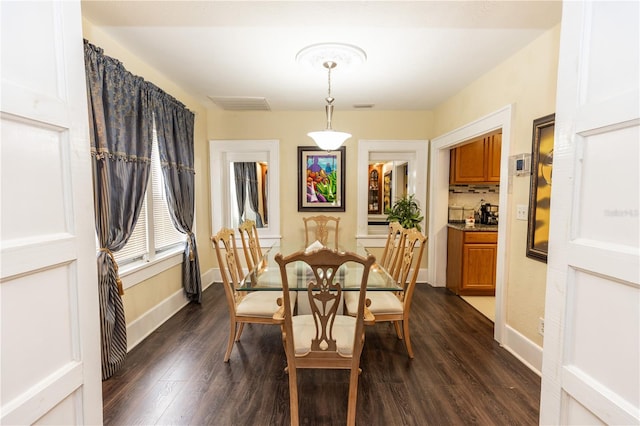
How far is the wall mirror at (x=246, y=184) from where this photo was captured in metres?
4.10

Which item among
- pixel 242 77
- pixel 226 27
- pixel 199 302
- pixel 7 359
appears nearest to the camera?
pixel 7 359

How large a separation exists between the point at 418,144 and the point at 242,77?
8.35 feet

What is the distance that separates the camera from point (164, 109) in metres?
2.90

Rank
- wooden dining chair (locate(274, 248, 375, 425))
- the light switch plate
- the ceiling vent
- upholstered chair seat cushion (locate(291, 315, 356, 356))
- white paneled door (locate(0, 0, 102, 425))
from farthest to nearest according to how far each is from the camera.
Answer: the ceiling vent, the light switch plate, upholstered chair seat cushion (locate(291, 315, 356, 356)), wooden dining chair (locate(274, 248, 375, 425)), white paneled door (locate(0, 0, 102, 425))

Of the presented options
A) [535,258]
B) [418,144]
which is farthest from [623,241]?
[418,144]

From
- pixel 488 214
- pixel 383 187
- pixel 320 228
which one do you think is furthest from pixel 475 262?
pixel 320 228

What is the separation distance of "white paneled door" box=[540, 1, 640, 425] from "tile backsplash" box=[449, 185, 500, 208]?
11.7 ft

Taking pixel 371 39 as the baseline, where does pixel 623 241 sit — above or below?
below

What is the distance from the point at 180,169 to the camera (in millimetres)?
3215

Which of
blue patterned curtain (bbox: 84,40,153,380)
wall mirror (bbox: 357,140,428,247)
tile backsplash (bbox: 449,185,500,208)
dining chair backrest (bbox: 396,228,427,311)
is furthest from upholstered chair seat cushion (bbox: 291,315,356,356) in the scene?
tile backsplash (bbox: 449,185,500,208)

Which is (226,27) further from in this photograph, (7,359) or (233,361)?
(233,361)

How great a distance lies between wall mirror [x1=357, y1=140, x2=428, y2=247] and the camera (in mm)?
4098

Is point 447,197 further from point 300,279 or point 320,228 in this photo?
point 300,279

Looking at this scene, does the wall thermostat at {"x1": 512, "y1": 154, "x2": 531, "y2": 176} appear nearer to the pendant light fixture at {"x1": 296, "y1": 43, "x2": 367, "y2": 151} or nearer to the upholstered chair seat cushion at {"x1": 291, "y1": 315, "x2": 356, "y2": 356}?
the pendant light fixture at {"x1": 296, "y1": 43, "x2": 367, "y2": 151}
